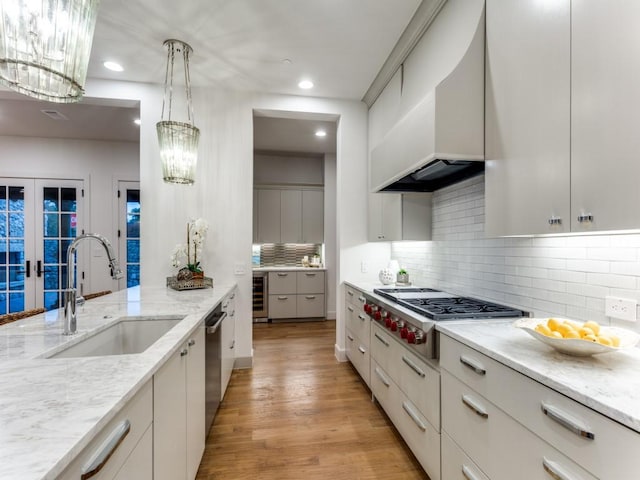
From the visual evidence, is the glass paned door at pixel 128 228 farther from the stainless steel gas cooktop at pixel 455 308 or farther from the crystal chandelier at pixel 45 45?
the stainless steel gas cooktop at pixel 455 308

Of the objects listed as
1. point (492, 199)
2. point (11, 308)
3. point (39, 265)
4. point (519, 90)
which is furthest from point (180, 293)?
point (11, 308)

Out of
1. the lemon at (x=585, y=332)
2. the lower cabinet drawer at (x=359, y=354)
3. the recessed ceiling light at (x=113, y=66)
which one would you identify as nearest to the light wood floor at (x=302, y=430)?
the lower cabinet drawer at (x=359, y=354)

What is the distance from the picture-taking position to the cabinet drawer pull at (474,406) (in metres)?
1.25

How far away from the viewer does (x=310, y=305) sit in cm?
545

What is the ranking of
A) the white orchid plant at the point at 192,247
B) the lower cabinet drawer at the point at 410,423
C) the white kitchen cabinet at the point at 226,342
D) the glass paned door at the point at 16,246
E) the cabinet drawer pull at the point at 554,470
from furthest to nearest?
the glass paned door at the point at 16,246 < the white orchid plant at the point at 192,247 < the white kitchen cabinet at the point at 226,342 < the lower cabinet drawer at the point at 410,423 < the cabinet drawer pull at the point at 554,470

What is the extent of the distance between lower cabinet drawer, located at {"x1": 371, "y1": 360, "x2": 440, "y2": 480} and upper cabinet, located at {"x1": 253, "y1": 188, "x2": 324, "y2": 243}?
11.4 feet

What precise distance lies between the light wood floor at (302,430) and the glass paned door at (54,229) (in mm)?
3708

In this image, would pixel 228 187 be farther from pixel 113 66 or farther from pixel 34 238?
pixel 34 238

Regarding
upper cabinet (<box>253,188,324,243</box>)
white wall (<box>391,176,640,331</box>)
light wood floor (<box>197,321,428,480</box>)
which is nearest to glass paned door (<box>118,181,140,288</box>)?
upper cabinet (<box>253,188,324,243</box>)

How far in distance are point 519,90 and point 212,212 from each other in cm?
284

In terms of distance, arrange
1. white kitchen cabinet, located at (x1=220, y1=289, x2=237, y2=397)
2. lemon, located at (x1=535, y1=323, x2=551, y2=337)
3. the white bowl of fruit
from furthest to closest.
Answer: white kitchen cabinet, located at (x1=220, y1=289, x2=237, y2=397), lemon, located at (x1=535, y1=323, x2=551, y2=337), the white bowl of fruit

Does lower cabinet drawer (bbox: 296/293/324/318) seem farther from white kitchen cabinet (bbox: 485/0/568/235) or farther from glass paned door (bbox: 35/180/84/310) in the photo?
white kitchen cabinet (bbox: 485/0/568/235)

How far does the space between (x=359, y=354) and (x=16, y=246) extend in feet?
17.7

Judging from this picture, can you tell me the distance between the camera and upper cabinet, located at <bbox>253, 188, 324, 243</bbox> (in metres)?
5.62
